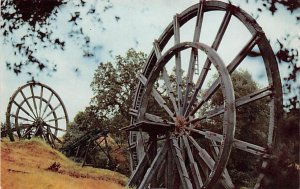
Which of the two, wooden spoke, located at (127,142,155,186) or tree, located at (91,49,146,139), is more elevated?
tree, located at (91,49,146,139)

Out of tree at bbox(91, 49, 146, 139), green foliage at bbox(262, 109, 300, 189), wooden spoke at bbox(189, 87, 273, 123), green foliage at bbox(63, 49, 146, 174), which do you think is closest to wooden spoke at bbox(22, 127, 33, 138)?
green foliage at bbox(63, 49, 146, 174)

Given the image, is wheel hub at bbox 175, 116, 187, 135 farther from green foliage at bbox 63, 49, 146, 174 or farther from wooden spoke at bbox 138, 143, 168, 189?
green foliage at bbox 63, 49, 146, 174

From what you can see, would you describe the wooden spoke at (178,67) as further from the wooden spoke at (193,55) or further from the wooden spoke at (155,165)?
the wooden spoke at (155,165)

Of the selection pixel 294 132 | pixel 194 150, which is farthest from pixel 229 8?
pixel 294 132

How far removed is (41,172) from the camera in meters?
11.0

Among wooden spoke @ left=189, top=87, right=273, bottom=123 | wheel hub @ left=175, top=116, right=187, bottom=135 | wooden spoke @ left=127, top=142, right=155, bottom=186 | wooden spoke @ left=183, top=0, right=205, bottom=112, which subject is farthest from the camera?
wooden spoke @ left=127, top=142, right=155, bottom=186

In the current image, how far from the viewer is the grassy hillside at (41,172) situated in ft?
29.9

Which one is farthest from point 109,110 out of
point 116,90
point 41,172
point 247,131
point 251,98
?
point 251,98

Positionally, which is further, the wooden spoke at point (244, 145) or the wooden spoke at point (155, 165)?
the wooden spoke at point (155, 165)

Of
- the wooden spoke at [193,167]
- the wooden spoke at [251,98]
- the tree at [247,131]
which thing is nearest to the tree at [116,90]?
the tree at [247,131]

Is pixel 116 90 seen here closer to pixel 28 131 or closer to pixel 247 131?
pixel 28 131

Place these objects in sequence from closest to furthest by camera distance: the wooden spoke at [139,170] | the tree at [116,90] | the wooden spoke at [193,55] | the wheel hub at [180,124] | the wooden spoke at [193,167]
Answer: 1. the wooden spoke at [193,167]
2. the wheel hub at [180,124]
3. the wooden spoke at [193,55]
4. the wooden spoke at [139,170]
5. the tree at [116,90]

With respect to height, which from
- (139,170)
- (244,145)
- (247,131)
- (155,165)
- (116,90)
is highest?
Answer: (116,90)

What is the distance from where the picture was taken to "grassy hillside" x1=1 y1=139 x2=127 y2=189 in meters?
9.10
